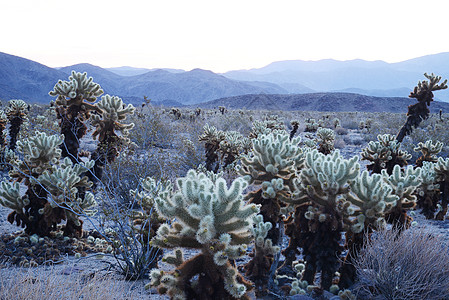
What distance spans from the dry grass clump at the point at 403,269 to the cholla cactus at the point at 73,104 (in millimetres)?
5318

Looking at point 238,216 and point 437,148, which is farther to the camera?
point 437,148

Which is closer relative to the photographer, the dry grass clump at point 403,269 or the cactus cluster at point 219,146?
the dry grass clump at point 403,269

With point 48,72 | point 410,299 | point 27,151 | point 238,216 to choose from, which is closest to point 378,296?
point 410,299

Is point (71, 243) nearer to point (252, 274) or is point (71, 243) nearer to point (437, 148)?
point (252, 274)

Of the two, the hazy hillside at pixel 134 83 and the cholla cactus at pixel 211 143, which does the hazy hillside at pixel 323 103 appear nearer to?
the hazy hillside at pixel 134 83

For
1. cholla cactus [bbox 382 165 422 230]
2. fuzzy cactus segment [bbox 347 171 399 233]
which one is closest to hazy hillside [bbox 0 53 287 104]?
cholla cactus [bbox 382 165 422 230]

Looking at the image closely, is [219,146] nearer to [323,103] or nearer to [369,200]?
[369,200]

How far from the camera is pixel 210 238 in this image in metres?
2.41

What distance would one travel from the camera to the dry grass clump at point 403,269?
131 inches

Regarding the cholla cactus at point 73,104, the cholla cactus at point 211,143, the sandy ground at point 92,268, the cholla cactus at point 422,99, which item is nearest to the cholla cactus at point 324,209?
the sandy ground at point 92,268

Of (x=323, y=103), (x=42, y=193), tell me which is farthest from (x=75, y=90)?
(x=323, y=103)

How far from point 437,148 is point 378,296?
583 cm

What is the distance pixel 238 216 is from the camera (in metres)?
2.50

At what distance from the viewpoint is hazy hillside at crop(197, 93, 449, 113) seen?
64.1 meters
